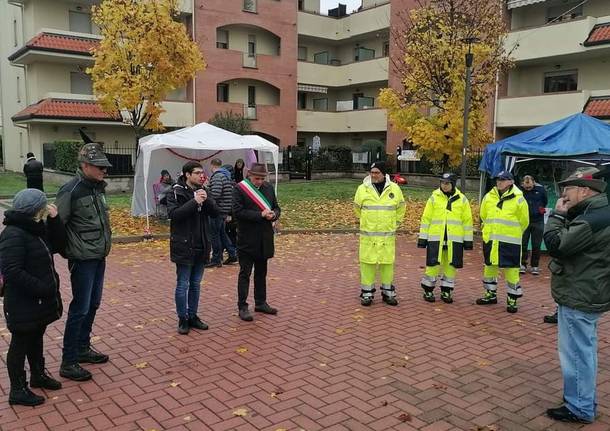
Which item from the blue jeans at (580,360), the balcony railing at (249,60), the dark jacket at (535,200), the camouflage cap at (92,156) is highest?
the balcony railing at (249,60)

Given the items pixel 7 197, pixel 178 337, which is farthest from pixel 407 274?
pixel 7 197

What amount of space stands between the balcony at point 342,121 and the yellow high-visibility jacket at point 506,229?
96.5ft

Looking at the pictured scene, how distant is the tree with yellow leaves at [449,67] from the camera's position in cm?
1547

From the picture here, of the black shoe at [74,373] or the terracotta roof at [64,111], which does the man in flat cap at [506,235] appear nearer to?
the black shoe at [74,373]

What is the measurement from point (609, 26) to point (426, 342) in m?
23.8

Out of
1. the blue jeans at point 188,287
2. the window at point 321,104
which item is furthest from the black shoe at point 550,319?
the window at point 321,104

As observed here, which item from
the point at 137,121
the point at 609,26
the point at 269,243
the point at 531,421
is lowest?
the point at 531,421

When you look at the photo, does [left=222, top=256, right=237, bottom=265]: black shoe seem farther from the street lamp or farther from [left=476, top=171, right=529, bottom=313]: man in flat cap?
the street lamp

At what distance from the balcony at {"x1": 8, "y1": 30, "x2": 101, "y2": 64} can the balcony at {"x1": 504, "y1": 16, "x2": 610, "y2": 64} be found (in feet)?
68.0

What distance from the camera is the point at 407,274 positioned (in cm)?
952

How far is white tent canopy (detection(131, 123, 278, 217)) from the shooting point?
13031 millimetres

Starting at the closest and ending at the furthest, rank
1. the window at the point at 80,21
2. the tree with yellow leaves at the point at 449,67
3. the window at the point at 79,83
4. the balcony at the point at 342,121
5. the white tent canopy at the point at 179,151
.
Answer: the white tent canopy at the point at 179,151, the tree with yellow leaves at the point at 449,67, the window at the point at 80,21, the window at the point at 79,83, the balcony at the point at 342,121

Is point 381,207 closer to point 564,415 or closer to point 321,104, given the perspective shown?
point 564,415

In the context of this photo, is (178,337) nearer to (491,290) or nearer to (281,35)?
(491,290)
